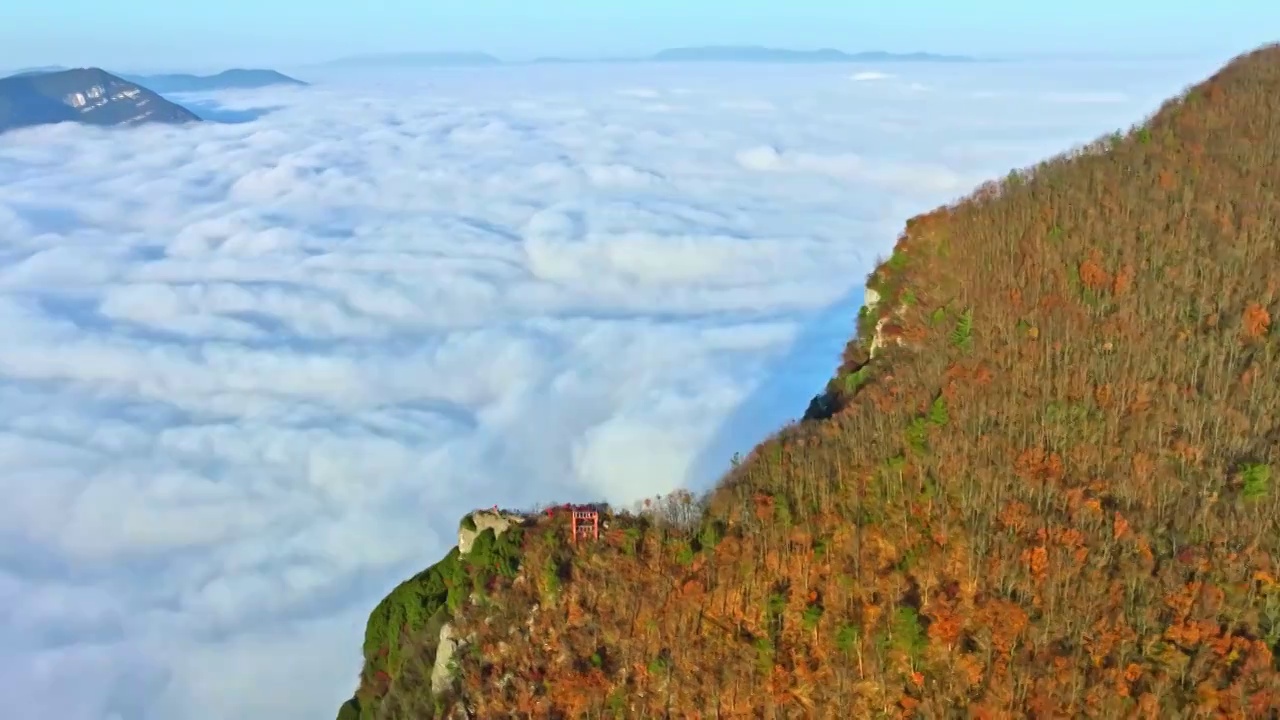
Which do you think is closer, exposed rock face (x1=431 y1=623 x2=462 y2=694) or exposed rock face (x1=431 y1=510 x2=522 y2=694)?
exposed rock face (x1=431 y1=623 x2=462 y2=694)

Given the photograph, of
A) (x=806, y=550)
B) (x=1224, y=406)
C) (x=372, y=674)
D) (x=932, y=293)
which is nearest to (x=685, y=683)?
(x=806, y=550)

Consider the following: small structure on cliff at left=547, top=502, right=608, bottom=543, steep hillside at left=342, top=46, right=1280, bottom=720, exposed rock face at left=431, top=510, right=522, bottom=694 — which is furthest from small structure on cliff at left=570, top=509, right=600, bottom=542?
exposed rock face at left=431, top=510, right=522, bottom=694

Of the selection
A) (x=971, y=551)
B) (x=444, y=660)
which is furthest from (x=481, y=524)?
(x=971, y=551)

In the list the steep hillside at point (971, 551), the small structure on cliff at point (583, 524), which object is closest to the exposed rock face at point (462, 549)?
the steep hillside at point (971, 551)

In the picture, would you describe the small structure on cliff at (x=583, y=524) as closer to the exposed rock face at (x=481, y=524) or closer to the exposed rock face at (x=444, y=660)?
the exposed rock face at (x=481, y=524)

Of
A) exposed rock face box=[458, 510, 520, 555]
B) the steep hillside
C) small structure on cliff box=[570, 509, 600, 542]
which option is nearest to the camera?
the steep hillside

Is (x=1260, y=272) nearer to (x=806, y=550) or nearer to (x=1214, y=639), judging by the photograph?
(x=1214, y=639)

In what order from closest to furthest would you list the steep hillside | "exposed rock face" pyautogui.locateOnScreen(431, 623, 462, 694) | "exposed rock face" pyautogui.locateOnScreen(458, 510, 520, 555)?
the steep hillside, "exposed rock face" pyautogui.locateOnScreen(431, 623, 462, 694), "exposed rock face" pyautogui.locateOnScreen(458, 510, 520, 555)

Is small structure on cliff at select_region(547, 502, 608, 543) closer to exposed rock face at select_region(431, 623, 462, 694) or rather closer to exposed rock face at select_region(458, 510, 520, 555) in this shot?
exposed rock face at select_region(458, 510, 520, 555)
